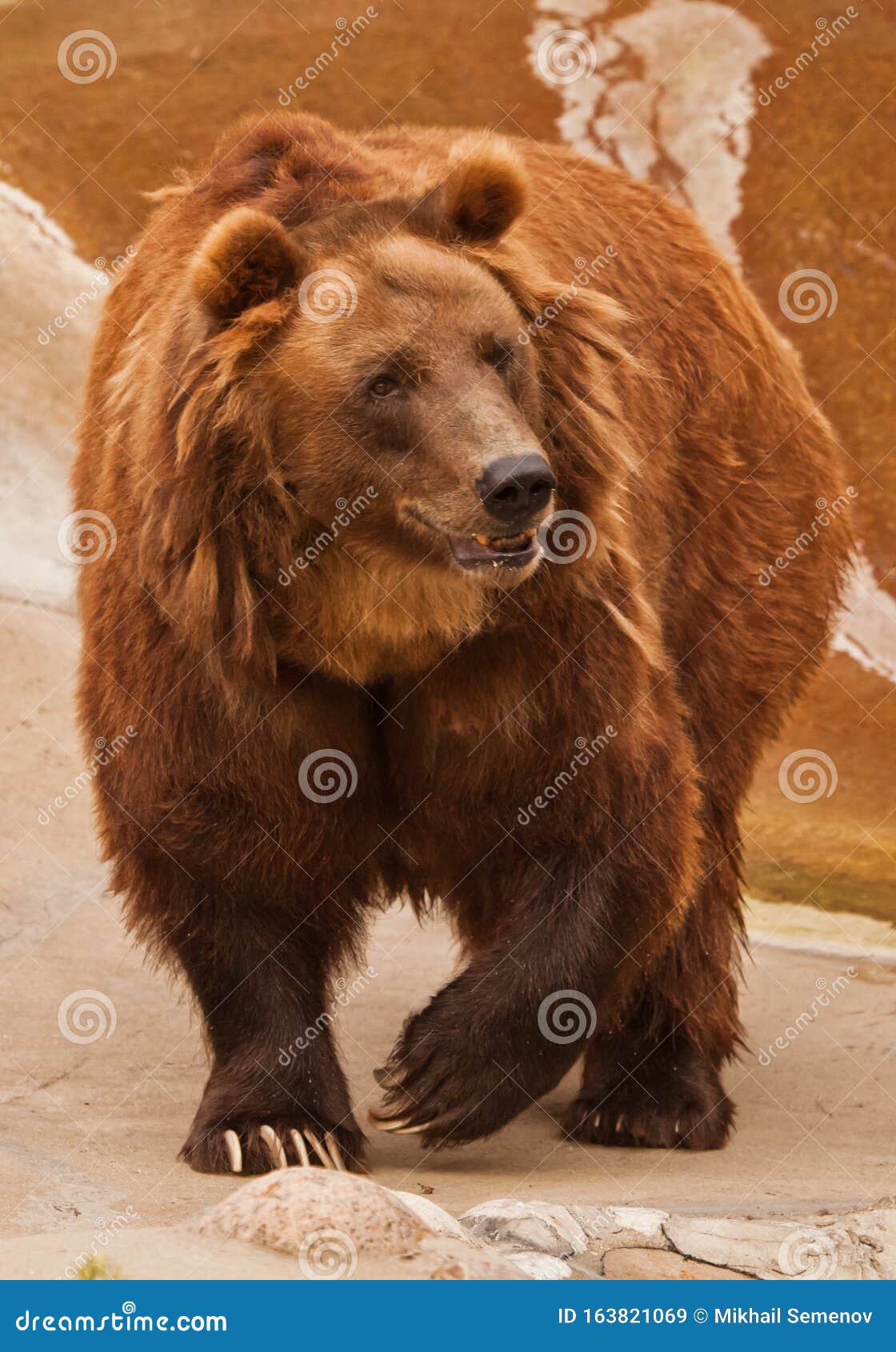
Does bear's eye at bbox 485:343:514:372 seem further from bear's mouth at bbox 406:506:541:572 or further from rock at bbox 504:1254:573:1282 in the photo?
rock at bbox 504:1254:573:1282

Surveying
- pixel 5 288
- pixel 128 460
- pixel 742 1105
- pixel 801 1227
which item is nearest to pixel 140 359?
pixel 128 460

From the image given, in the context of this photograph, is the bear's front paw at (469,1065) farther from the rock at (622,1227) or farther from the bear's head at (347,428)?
the bear's head at (347,428)

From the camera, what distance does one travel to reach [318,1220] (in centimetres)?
388

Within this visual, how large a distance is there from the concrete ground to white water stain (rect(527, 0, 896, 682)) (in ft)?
0.08

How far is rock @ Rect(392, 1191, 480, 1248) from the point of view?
412 cm

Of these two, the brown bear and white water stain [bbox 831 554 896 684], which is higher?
the brown bear

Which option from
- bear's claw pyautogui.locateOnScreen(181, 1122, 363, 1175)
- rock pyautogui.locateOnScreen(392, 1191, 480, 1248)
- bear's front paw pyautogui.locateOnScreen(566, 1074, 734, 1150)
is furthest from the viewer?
bear's front paw pyautogui.locateOnScreen(566, 1074, 734, 1150)

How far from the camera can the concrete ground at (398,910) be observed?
579 cm

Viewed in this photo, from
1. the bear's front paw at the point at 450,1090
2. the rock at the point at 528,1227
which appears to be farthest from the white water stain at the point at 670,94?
the rock at the point at 528,1227

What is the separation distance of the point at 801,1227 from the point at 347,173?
2.90 m

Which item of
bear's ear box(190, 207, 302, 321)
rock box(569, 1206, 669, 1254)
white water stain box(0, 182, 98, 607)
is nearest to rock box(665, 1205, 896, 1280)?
rock box(569, 1206, 669, 1254)

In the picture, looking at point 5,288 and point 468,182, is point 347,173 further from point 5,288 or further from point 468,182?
point 5,288

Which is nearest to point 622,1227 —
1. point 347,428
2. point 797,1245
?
point 797,1245

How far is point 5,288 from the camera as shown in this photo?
13062mm
